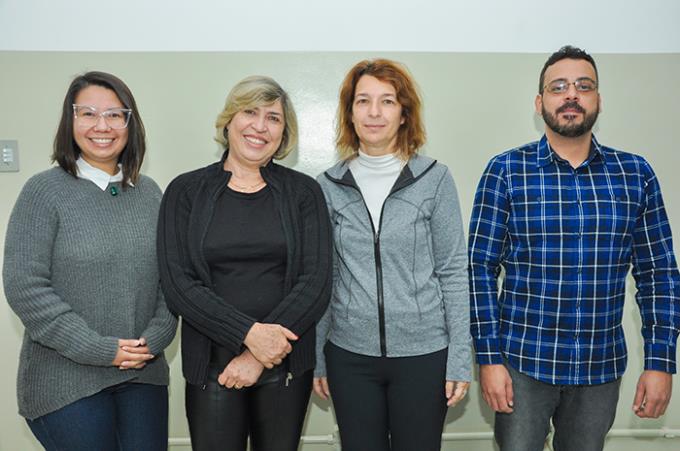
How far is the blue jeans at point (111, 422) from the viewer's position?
58.7 inches

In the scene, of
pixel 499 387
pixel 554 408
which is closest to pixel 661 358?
pixel 554 408

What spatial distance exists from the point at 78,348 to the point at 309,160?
142cm

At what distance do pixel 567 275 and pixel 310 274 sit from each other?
790 mm

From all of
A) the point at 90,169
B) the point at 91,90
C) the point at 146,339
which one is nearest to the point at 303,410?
the point at 146,339

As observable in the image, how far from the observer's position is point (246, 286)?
5.11 ft

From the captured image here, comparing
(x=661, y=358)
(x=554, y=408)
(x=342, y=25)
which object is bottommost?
(x=554, y=408)

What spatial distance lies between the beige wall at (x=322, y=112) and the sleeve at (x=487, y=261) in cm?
85

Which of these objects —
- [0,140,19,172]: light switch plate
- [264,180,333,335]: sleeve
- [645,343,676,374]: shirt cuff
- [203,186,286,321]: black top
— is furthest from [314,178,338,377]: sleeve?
[0,140,19,172]: light switch plate

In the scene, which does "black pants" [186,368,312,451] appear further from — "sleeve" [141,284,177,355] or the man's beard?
the man's beard

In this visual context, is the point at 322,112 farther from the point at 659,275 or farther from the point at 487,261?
the point at 659,275

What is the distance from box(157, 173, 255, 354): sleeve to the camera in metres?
1.49

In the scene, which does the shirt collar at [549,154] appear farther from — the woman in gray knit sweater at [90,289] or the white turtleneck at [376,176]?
the woman in gray knit sweater at [90,289]

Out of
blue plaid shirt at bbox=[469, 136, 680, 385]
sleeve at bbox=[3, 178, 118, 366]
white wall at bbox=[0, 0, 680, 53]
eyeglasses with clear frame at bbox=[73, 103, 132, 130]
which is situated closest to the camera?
sleeve at bbox=[3, 178, 118, 366]

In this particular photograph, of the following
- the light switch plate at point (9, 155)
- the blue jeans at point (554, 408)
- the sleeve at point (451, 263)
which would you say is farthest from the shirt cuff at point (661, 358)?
the light switch plate at point (9, 155)
